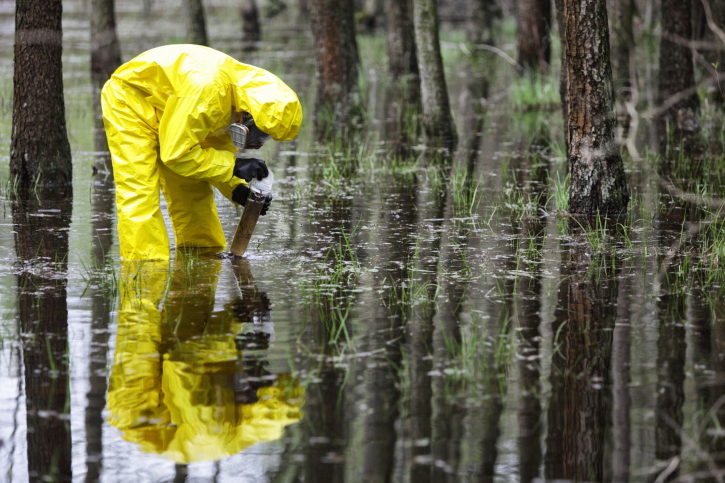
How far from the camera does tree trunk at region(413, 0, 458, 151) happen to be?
11.9 metres

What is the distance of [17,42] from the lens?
29.2ft

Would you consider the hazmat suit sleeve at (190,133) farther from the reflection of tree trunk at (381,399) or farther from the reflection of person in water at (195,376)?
the reflection of tree trunk at (381,399)

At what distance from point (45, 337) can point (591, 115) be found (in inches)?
192

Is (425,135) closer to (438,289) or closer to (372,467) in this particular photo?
(438,289)

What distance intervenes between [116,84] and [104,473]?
11.0ft

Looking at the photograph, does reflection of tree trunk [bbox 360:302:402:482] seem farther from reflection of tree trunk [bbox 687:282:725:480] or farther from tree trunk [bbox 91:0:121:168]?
tree trunk [bbox 91:0:121:168]

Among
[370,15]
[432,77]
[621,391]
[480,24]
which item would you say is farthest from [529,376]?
[370,15]

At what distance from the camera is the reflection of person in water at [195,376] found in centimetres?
411

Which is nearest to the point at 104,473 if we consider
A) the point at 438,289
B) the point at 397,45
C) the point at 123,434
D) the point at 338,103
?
the point at 123,434

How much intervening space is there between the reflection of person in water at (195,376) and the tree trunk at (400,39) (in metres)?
12.4

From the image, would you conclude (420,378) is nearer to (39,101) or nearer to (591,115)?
(591,115)

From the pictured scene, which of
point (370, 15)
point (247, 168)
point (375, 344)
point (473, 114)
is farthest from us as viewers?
point (370, 15)

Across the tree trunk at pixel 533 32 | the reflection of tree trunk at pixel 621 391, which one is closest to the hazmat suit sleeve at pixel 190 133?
the reflection of tree trunk at pixel 621 391

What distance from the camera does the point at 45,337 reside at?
517 cm
